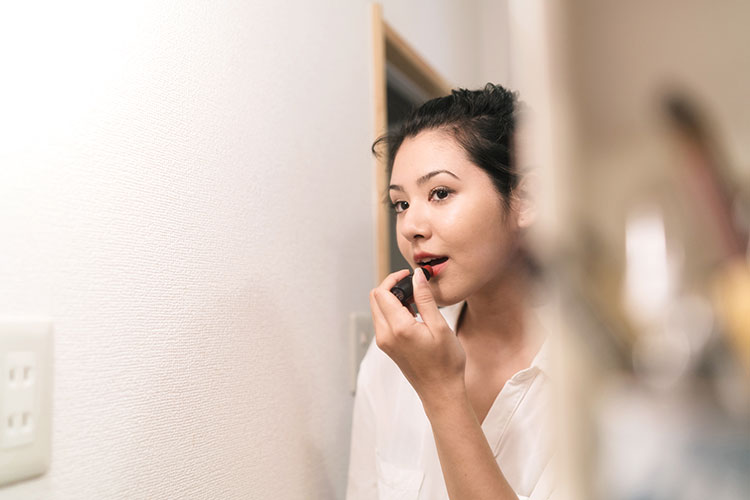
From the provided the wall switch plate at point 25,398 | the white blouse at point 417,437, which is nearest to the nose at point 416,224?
the white blouse at point 417,437

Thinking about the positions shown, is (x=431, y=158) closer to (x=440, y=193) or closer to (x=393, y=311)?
(x=440, y=193)

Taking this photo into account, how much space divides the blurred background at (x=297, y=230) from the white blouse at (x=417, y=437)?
0.07 m

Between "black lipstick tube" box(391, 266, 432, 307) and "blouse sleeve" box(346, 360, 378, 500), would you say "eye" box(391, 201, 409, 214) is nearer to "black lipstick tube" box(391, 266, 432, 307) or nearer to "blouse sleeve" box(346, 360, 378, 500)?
"black lipstick tube" box(391, 266, 432, 307)

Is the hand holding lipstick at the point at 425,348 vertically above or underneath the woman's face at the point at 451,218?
underneath

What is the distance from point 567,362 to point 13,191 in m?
0.45

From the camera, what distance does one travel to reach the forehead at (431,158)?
0.86 m

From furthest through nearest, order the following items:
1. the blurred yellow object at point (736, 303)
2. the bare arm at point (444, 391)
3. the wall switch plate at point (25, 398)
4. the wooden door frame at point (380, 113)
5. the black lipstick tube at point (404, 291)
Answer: the wooden door frame at point (380, 113), the black lipstick tube at point (404, 291), the bare arm at point (444, 391), the wall switch plate at point (25, 398), the blurred yellow object at point (736, 303)

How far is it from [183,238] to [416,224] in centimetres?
35

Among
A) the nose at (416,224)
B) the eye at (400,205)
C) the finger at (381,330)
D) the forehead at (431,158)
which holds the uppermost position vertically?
the forehead at (431,158)

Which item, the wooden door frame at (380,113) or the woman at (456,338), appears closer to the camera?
the woman at (456,338)

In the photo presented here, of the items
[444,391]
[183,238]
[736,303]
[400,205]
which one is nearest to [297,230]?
[400,205]

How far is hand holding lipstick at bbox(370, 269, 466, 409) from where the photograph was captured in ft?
2.31

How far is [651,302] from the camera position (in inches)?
10.1

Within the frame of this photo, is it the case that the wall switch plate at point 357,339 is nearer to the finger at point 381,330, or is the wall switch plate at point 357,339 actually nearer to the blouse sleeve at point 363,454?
the blouse sleeve at point 363,454
